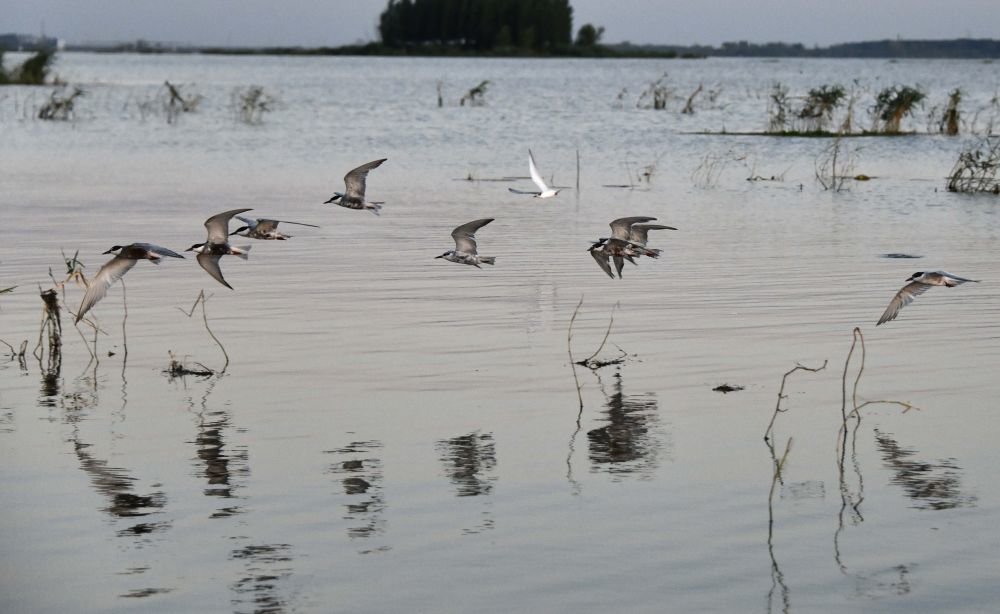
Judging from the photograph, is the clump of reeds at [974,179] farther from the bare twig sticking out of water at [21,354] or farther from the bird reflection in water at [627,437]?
the bare twig sticking out of water at [21,354]

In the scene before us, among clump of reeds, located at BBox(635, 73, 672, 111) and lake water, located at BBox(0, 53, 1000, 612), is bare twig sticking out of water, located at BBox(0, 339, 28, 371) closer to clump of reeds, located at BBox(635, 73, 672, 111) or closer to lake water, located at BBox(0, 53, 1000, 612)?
lake water, located at BBox(0, 53, 1000, 612)

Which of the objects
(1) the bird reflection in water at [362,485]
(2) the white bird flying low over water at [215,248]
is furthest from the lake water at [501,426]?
(2) the white bird flying low over water at [215,248]

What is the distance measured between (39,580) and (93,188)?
21740mm

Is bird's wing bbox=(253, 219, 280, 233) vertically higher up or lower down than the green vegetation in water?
lower down

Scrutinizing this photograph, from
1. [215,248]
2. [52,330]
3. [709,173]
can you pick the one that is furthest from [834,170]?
[52,330]

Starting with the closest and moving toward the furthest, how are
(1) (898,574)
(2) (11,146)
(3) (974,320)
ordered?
(1) (898,574) → (3) (974,320) → (2) (11,146)

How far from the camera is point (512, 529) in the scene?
8195 mm

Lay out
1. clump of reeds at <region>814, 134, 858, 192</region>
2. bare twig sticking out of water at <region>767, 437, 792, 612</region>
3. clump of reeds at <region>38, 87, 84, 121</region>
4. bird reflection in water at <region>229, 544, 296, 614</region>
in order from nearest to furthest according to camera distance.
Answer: bird reflection in water at <region>229, 544, 296, 614</region> → bare twig sticking out of water at <region>767, 437, 792, 612</region> → clump of reeds at <region>814, 134, 858, 192</region> → clump of reeds at <region>38, 87, 84, 121</region>

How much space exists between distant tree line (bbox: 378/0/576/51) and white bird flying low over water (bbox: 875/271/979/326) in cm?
16272

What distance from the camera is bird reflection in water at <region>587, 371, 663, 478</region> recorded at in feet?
30.7

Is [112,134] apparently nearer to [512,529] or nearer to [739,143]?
[739,143]

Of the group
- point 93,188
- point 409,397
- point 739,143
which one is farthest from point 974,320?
point 739,143

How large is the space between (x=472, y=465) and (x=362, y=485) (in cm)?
75

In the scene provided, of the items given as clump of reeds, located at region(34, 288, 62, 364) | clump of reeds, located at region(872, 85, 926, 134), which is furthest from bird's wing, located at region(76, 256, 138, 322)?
clump of reeds, located at region(872, 85, 926, 134)
